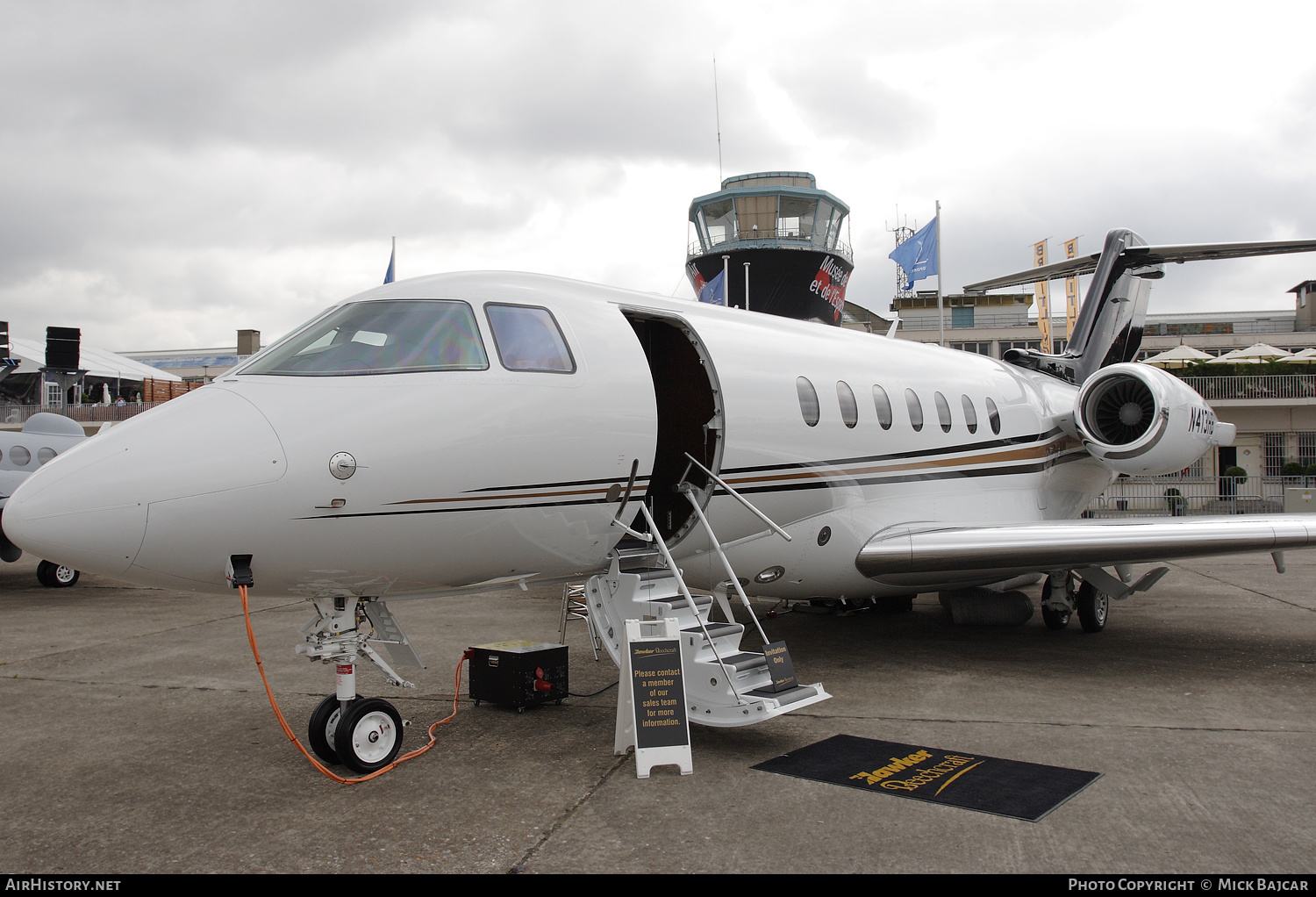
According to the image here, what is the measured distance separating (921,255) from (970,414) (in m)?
20.1

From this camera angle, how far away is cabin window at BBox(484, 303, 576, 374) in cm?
585

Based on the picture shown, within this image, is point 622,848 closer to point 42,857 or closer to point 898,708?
point 42,857

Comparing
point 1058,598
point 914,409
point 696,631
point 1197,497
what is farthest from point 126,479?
point 1197,497

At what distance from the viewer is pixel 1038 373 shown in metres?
13.0

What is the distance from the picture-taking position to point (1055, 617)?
36.3 ft

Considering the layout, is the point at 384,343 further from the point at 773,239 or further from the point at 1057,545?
the point at 773,239

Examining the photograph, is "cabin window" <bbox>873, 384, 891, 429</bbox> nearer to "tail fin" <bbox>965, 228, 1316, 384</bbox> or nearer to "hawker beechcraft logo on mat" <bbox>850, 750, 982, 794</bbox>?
"hawker beechcraft logo on mat" <bbox>850, 750, 982, 794</bbox>

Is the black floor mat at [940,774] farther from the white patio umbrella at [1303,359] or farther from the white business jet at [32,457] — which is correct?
the white patio umbrella at [1303,359]

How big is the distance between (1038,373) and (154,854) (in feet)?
38.6

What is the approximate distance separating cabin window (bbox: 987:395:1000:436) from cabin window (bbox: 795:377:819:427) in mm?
3481

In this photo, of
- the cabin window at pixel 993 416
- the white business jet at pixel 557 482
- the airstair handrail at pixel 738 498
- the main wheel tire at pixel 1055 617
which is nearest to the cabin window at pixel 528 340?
the white business jet at pixel 557 482

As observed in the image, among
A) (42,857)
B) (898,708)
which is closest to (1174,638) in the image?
(898,708)

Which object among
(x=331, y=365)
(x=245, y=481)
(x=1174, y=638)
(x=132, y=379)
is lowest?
(x=1174, y=638)

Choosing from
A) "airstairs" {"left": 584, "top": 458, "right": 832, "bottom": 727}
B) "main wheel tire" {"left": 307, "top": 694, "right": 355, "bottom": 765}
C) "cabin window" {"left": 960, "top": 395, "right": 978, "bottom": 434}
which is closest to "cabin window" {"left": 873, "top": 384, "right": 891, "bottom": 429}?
"cabin window" {"left": 960, "top": 395, "right": 978, "bottom": 434}
